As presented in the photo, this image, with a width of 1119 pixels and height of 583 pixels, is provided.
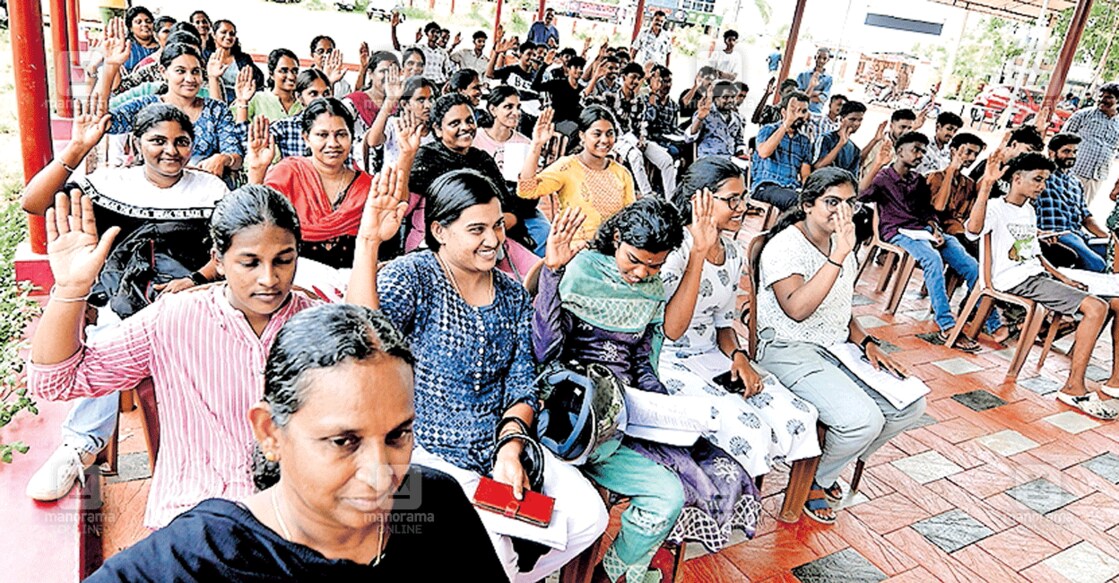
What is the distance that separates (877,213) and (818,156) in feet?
3.45

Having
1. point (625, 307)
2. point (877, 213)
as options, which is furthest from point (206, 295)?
point (877, 213)

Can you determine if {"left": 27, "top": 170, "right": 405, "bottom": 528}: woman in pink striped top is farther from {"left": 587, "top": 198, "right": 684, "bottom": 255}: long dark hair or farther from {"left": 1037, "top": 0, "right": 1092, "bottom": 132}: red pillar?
{"left": 1037, "top": 0, "right": 1092, "bottom": 132}: red pillar

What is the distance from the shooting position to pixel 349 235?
2906mm

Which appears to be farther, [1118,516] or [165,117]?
[1118,516]

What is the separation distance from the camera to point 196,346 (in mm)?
1614

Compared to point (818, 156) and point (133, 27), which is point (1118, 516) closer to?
point (818, 156)

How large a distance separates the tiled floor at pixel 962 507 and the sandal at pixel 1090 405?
0.17 feet

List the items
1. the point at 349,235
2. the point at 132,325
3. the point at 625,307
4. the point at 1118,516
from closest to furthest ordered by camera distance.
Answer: the point at 132,325
the point at 625,307
the point at 349,235
the point at 1118,516

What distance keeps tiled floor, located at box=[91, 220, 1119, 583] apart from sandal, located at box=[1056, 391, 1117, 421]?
51 millimetres

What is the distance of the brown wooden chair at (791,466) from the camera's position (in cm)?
279

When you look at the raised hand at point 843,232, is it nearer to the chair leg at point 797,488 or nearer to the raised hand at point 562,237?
the chair leg at point 797,488

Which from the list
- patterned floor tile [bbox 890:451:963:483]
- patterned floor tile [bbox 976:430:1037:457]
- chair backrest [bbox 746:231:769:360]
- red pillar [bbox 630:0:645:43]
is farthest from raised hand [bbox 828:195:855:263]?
red pillar [bbox 630:0:645:43]

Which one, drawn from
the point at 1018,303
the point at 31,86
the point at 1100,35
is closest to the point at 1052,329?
the point at 1018,303

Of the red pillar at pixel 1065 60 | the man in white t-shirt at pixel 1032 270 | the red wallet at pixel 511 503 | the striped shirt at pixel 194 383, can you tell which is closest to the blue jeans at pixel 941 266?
the man in white t-shirt at pixel 1032 270
